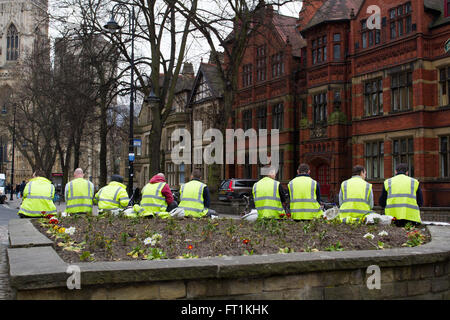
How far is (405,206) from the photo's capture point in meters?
9.44

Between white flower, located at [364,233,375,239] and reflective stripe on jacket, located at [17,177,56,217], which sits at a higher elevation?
reflective stripe on jacket, located at [17,177,56,217]

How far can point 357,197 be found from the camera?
9.93 meters

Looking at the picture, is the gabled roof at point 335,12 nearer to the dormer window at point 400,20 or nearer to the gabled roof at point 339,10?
the gabled roof at point 339,10

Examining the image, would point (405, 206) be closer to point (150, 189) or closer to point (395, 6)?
point (150, 189)

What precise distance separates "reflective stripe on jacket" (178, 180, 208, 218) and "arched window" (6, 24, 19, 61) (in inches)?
3916

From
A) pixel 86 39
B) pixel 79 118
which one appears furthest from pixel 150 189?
pixel 79 118

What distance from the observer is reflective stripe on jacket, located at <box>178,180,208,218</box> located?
11398 millimetres

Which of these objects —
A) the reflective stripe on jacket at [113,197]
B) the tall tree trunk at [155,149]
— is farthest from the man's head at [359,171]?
the tall tree trunk at [155,149]

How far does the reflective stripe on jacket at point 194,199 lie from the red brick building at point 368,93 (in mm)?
13154

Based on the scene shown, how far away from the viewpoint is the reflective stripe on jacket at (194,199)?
11.4 metres

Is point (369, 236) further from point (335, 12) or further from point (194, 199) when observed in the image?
point (335, 12)

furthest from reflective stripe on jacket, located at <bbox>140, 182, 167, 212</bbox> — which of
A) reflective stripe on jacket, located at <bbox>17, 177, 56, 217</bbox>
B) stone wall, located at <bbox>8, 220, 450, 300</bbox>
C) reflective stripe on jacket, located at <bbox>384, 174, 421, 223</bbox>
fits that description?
stone wall, located at <bbox>8, 220, 450, 300</bbox>

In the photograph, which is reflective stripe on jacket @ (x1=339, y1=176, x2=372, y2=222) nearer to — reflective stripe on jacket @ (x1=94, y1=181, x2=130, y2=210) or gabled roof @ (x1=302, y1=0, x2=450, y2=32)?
reflective stripe on jacket @ (x1=94, y1=181, x2=130, y2=210)

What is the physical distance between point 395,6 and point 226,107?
35.0 ft
